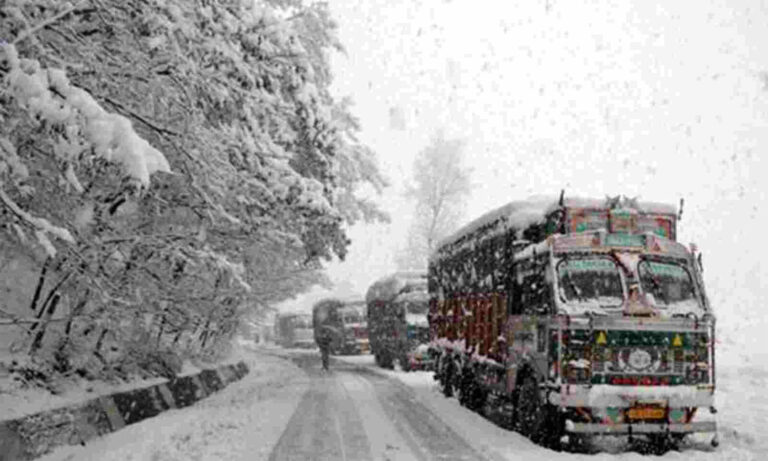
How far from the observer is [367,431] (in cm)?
1343

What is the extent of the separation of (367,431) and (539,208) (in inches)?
184

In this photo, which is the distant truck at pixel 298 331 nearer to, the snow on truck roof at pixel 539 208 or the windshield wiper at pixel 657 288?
the snow on truck roof at pixel 539 208

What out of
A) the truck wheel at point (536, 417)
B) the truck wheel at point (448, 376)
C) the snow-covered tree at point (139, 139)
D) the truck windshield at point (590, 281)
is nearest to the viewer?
the snow-covered tree at point (139, 139)

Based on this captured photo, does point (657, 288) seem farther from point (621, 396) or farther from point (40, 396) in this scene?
point (40, 396)

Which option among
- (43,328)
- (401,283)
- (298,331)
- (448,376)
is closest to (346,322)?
(401,283)

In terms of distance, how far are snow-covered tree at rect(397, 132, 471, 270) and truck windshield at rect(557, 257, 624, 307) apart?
49.8 meters

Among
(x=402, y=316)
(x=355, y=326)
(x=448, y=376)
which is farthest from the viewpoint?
(x=355, y=326)

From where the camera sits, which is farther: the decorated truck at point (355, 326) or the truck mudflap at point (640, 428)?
the decorated truck at point (355, 326)

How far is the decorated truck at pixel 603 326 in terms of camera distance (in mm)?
11078

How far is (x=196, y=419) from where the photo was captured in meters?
14.4

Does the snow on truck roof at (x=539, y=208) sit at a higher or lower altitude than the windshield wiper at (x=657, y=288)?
higher

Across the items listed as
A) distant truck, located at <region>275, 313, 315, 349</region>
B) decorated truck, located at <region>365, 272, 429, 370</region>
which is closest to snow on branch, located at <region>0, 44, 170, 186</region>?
decorated truck, located at <region>365, 272, 429, 370</region>

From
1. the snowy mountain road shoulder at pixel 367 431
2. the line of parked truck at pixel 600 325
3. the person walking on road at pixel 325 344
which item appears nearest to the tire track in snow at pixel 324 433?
the snowy mountain road shoulder at pixel 367 431

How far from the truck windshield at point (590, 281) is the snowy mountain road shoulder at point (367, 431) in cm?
→ 270
